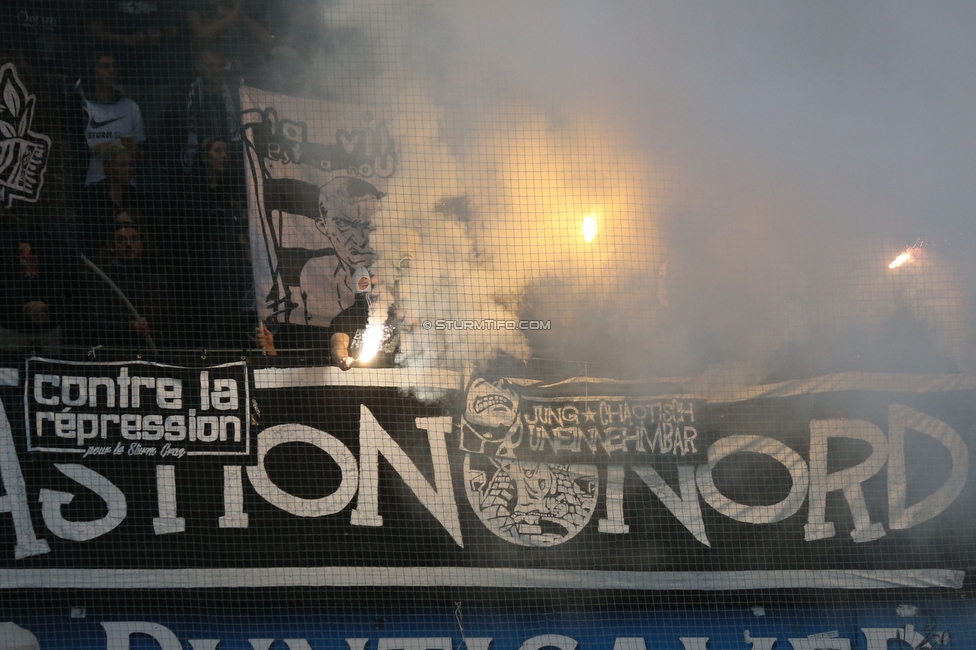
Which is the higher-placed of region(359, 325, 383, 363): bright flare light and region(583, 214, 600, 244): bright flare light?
region(583, 214, 600, 244): bright flare light

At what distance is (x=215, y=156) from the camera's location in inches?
142

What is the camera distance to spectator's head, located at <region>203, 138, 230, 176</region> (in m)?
3.61

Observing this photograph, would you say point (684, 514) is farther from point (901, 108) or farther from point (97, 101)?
point (97, 101)

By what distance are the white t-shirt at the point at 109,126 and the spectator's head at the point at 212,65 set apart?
0.34 m

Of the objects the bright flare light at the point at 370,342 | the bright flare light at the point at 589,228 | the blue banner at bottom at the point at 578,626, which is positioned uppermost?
the bright flare light at the point at 589,228

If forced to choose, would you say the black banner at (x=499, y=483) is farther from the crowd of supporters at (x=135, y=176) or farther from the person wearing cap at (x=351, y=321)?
the crowd of supporters at (x=135, y=176)

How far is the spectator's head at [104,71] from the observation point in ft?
11.8

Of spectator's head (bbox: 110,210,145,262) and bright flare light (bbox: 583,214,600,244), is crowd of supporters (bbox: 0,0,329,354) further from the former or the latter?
bright flare light (bbox: 583,214,600,244)

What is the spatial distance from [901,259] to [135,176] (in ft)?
11.6

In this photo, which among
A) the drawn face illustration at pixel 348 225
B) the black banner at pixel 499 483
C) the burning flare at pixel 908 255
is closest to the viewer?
the black banner at pixel 499 483

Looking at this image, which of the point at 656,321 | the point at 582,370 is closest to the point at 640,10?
the point at 656,321

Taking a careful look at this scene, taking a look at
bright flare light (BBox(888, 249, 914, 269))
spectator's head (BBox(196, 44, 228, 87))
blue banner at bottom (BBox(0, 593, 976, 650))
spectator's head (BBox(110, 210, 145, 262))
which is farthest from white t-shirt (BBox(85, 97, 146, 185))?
bright flare light (BBox(888, 249, 914, 269))

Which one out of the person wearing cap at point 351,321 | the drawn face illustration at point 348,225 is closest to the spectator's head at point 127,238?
the drawn face illustration at point 348,225

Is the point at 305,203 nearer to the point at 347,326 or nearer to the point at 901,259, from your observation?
the point at 347,326
